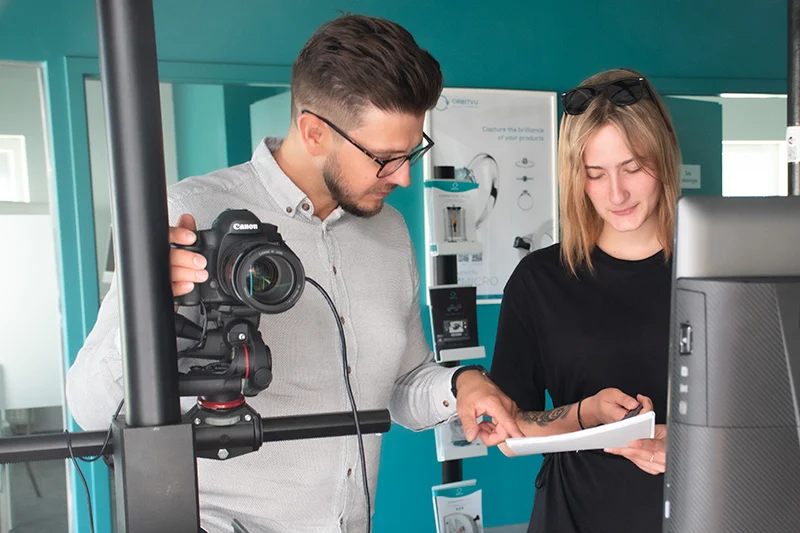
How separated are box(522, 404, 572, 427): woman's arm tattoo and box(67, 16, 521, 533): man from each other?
11cm

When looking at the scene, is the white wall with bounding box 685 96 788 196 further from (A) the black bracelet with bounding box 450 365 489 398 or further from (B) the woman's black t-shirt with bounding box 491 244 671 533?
(A) the black bracelet with bounding box 450 365 489 398

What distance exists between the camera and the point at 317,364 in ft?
5.29

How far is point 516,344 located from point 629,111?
0.60 m

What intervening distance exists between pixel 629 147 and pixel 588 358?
19.3 inches

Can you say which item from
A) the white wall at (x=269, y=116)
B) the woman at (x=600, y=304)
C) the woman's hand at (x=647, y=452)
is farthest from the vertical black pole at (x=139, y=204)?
the white wall at (x=269, y=116)

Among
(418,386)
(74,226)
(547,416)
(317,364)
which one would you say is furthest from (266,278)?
(74,226)

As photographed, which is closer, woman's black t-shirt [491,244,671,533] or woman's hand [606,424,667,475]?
woman's hand [606,424,667,475]

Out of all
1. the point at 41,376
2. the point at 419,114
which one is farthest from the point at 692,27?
the point at 41,376

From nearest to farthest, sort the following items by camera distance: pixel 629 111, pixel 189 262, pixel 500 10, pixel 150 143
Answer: pixel 150 143
pixel 189 262
pixel 629 111
pixel 500 10

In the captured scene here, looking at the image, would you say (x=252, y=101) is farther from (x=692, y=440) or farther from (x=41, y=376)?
(x=692, y=440)

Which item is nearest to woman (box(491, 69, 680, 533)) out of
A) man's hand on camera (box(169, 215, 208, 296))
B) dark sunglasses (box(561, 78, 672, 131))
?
dark sunglasses (box(561, 78, 672, 131))

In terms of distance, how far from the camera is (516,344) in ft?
6.31

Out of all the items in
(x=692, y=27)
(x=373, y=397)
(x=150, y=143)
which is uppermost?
(x=692, y=27)

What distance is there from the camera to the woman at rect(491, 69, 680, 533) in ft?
5.82
